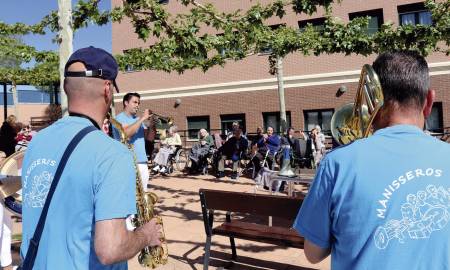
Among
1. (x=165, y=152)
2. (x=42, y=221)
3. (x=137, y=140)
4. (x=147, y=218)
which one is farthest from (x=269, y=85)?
(x=42, y=221)

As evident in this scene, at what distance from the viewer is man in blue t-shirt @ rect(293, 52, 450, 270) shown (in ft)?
4.59

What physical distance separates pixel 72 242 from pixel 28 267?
0.21m

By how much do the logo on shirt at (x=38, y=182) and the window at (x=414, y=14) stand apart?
18.5m

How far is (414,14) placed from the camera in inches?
694

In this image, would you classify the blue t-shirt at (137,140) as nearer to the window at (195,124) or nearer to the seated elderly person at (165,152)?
the seated elderly person at (165,152)

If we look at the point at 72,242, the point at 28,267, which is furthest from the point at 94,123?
the point at 28,267

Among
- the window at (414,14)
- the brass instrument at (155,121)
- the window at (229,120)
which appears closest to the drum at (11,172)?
the brass instrument at (155,121)

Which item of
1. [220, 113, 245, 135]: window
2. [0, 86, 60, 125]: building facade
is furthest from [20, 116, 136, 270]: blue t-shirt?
[0, 86, 60, 125]: building facade

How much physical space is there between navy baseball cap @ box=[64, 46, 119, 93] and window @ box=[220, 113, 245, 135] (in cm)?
1884

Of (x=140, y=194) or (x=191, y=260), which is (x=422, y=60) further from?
(x=191, y=260)

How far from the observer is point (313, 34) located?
7672 mm

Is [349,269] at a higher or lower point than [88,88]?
lower

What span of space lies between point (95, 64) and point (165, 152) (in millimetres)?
11572

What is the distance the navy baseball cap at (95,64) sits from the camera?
72.0 inches
